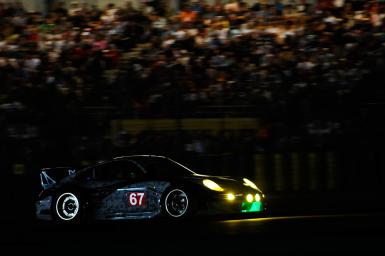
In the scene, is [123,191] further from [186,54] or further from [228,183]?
[186,54]

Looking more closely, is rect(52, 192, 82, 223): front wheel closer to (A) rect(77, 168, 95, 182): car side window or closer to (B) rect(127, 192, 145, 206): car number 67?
(A) rect(77, 168, 95, 182): car side window

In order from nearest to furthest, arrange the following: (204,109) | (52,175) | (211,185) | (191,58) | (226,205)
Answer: (226,205) → (211,185) → (52,175) → (204,109) → (191,58)

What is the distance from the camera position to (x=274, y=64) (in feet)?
46.9

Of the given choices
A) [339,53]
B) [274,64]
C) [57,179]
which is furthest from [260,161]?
[57,179]

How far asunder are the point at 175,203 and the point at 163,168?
76cm

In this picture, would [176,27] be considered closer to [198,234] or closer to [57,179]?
[57,179]

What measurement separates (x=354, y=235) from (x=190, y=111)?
6.32 metres

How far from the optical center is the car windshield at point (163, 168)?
414 inches

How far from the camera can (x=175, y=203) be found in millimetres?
10195

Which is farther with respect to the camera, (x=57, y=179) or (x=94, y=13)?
(x=94, y=13)

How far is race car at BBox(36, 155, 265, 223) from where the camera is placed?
1008cm

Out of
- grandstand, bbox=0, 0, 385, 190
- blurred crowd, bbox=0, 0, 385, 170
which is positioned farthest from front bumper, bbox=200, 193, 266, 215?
blurred crowd, bbox=0, 0, 385, 170

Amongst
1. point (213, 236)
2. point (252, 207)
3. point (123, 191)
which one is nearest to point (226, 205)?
point (252, 207)

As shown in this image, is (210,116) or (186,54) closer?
(210,116)
